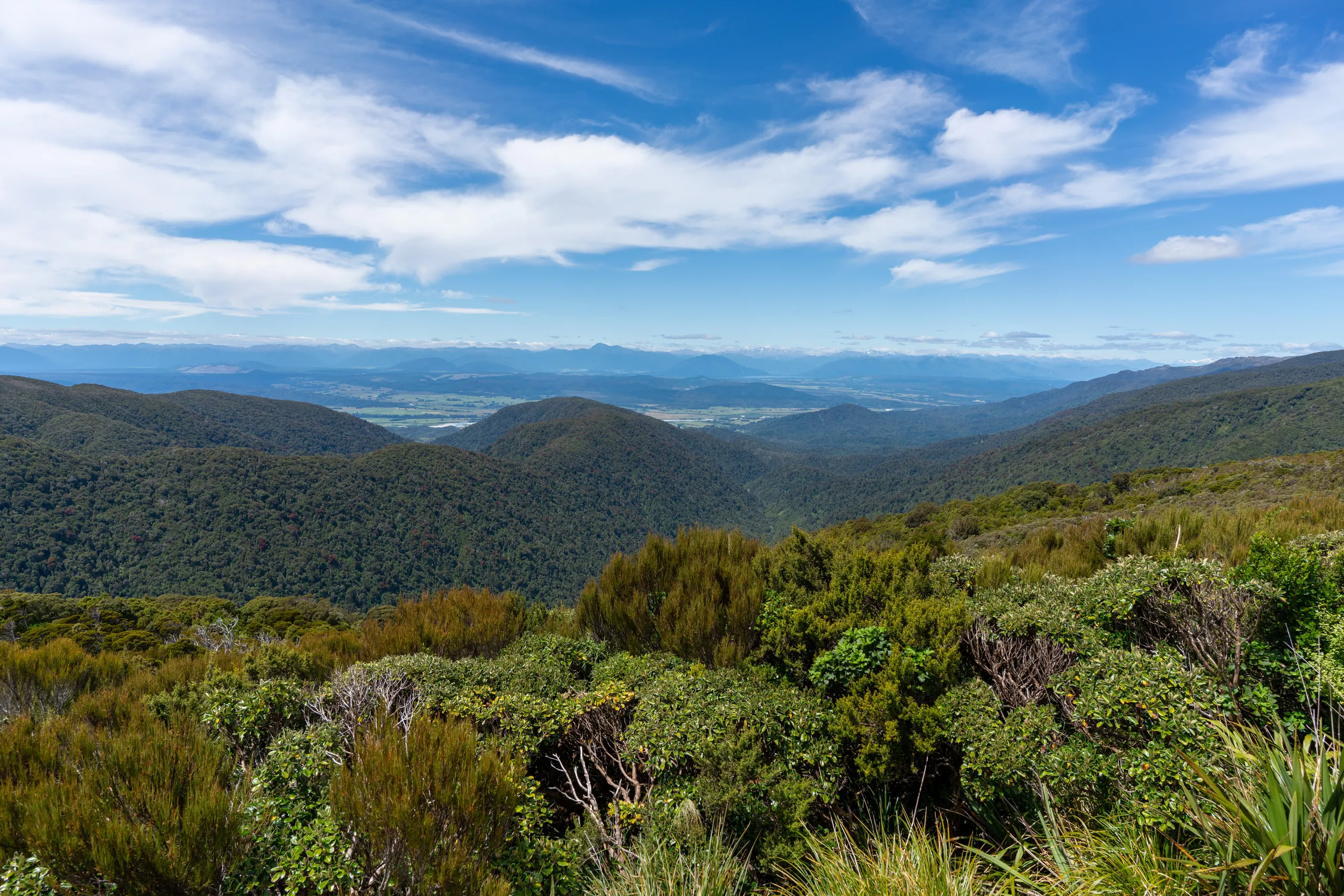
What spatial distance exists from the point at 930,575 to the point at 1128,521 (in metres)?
6.58

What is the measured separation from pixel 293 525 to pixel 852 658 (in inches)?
3966

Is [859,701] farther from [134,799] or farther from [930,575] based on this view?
[134,799]

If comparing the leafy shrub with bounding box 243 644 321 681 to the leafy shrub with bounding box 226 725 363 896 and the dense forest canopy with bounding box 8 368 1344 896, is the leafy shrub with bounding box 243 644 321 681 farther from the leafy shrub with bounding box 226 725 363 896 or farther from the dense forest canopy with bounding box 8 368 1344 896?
the leafy shrub with bounding box 226 725 363 896

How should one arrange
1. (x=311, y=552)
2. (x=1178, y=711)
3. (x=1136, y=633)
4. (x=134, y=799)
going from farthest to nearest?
(x=311, y=552)
(x=1136, y=633)
(x=1178, y=711)
(x=134, y=799)

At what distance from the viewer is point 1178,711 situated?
5.03 metres

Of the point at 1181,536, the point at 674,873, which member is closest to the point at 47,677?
the point at 674,873

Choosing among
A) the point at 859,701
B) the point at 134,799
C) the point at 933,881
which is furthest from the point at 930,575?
the point at 134,799

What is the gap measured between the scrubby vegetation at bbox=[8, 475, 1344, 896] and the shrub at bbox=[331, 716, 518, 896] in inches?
0.8

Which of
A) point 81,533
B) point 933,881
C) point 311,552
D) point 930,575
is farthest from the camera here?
point 311,552

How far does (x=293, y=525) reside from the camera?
283 feet

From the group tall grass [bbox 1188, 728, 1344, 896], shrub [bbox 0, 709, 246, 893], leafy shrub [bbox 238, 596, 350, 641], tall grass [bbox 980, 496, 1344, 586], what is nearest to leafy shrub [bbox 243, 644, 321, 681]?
shrub [bbox 0, 709, 246, 893]

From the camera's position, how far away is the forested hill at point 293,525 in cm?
6956

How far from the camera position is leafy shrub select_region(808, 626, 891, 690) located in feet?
23.4

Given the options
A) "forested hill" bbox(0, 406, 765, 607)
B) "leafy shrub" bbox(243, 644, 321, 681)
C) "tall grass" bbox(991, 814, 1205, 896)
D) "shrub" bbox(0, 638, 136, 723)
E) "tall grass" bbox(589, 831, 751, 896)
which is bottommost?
"forested hill" bbox(0, 406, 765, 607)
